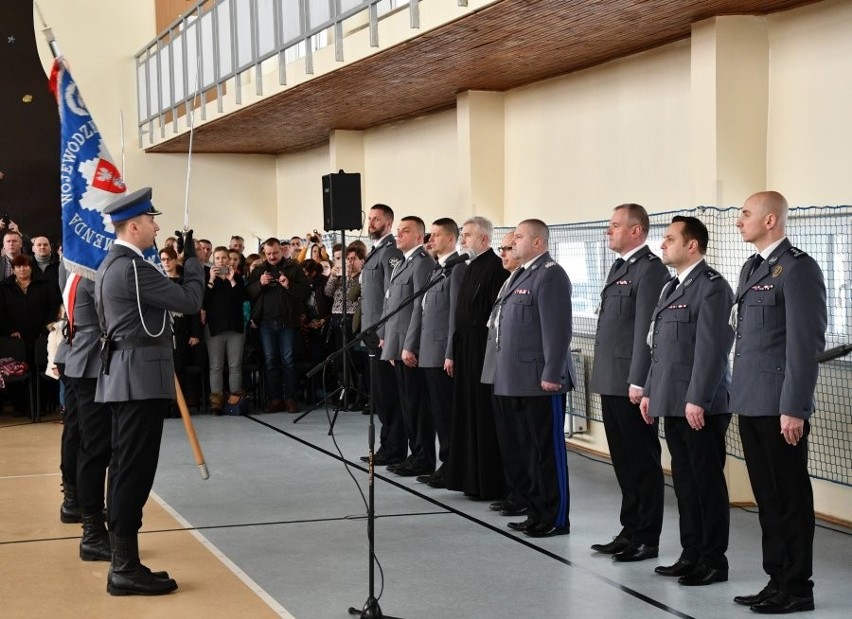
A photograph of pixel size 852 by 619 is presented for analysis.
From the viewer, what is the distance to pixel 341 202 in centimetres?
1006

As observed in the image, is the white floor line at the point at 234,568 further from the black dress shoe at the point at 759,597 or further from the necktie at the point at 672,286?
the necktie at the point at 672,286

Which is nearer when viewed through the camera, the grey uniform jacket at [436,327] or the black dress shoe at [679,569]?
the black dress shoe at [679,569]

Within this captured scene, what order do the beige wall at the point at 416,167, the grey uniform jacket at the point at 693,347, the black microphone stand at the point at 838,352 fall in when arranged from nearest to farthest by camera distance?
the black microphone stand at the point at 838,352 → the grey uniform jacket at the point at 693,347 → the beige wall at the point at 416,167

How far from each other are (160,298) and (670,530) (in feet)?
9.89

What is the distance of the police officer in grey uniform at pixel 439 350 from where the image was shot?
7.64m

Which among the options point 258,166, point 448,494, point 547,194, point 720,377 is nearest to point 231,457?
point 448,494

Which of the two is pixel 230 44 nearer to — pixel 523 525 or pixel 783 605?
pixel 523 525

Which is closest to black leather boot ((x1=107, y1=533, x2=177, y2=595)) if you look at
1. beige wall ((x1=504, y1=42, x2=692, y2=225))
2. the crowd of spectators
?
beige wall ((x1=504, y1=42, x2=692, y2=225))

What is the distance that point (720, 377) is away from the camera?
16.6 ft

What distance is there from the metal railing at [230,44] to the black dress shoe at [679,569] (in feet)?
13.1

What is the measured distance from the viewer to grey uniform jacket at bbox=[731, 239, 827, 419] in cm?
455

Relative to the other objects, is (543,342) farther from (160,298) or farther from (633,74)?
(633,74)

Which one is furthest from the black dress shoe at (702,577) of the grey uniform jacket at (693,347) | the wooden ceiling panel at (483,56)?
the wooden ceiling panel at (483,56)

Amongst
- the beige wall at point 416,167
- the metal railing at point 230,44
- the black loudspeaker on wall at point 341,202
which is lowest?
the black loudspeaker on wall at point 341,202
